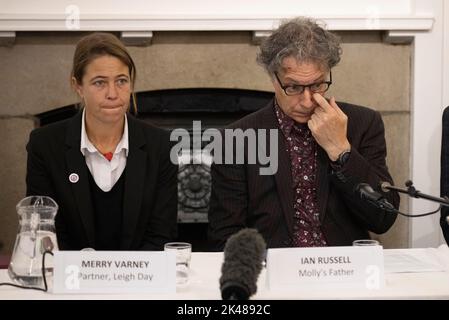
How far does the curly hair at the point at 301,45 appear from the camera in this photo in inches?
76.6

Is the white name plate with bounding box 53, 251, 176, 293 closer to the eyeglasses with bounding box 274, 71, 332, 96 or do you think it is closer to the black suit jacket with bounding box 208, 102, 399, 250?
the black suit jacket with bounding box 208, 102, 399, 250

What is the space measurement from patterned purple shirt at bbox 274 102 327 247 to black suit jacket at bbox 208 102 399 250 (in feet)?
0.07

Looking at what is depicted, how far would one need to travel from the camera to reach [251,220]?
206 cm

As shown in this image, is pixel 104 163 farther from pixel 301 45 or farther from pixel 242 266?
pixel 242 266

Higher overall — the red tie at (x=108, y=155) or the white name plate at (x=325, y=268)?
the red tie at (x=108, y=155)

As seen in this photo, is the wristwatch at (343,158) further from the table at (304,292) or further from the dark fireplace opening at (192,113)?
the dark fireplace opening at (192,113)

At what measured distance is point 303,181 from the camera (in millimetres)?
2004

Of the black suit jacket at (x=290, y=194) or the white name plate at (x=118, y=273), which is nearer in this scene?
the white name plate at (x=118, y=273)

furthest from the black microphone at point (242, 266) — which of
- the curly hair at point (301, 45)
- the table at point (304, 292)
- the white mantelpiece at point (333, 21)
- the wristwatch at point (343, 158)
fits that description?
the white mantelpiece at point (333, 21)

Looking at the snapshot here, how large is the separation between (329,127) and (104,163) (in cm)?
68

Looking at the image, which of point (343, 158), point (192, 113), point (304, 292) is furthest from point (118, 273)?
point (192, 113)

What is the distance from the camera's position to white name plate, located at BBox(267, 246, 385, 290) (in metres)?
1.39

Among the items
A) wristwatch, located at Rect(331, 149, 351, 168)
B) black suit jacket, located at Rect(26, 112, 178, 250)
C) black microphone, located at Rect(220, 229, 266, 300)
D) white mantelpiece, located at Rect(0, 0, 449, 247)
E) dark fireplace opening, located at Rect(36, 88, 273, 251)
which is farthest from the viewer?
dark fireplace opening, located at Rect(36, 88, 273, 251)

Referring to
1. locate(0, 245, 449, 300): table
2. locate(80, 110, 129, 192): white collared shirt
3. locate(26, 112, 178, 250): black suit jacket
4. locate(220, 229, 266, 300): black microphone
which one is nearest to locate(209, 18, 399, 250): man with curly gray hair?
locate(26, 112, 178, 250): black suit jacket
